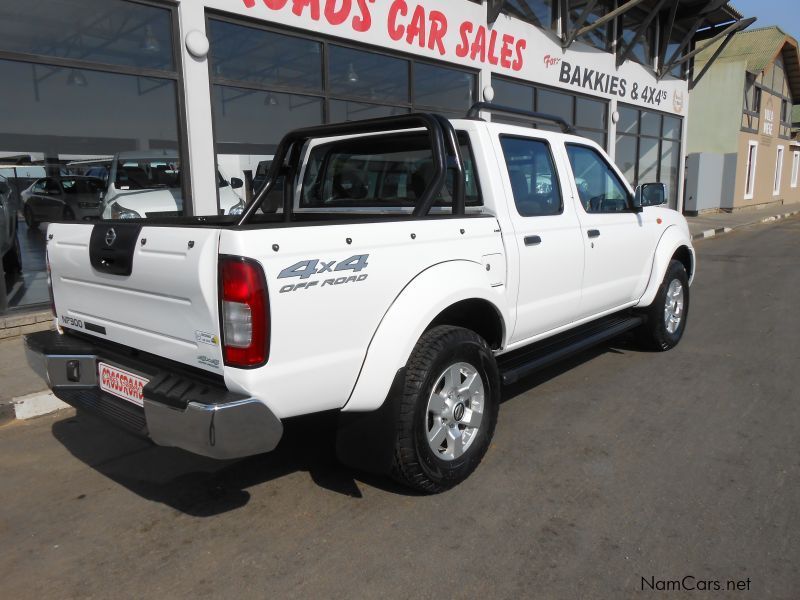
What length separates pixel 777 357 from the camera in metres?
5.35

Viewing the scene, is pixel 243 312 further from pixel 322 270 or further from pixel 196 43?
pixel 196 43

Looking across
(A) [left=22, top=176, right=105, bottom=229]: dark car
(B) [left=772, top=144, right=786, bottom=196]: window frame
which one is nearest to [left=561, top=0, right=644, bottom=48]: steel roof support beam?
(A) [left=22, top=176, right=105, bottom=229]: dark car

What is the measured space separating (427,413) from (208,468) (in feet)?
4.45

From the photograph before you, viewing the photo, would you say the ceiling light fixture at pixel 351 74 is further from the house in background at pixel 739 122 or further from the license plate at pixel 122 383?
the house in background at pixel 739 122

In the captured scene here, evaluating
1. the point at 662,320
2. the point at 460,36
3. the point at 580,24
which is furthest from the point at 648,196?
the point at 580,24

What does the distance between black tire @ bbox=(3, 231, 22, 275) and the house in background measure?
72.5 ft

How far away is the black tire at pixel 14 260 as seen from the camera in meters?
6.00

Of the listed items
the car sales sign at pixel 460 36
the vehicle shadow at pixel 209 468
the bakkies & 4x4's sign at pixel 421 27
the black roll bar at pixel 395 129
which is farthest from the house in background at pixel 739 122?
the vehicle shadow at pixel 209 468

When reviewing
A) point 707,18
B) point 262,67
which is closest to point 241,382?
point 262,67

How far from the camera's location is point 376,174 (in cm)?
391

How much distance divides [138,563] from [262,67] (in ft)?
21.3

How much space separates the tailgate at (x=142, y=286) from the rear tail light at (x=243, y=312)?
55mm

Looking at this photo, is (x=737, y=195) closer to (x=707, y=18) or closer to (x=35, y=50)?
Answer: (x=707, y=18)

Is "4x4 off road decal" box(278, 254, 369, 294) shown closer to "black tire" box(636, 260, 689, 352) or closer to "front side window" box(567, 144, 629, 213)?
"front side window" box(567, 144, 629, 213)
